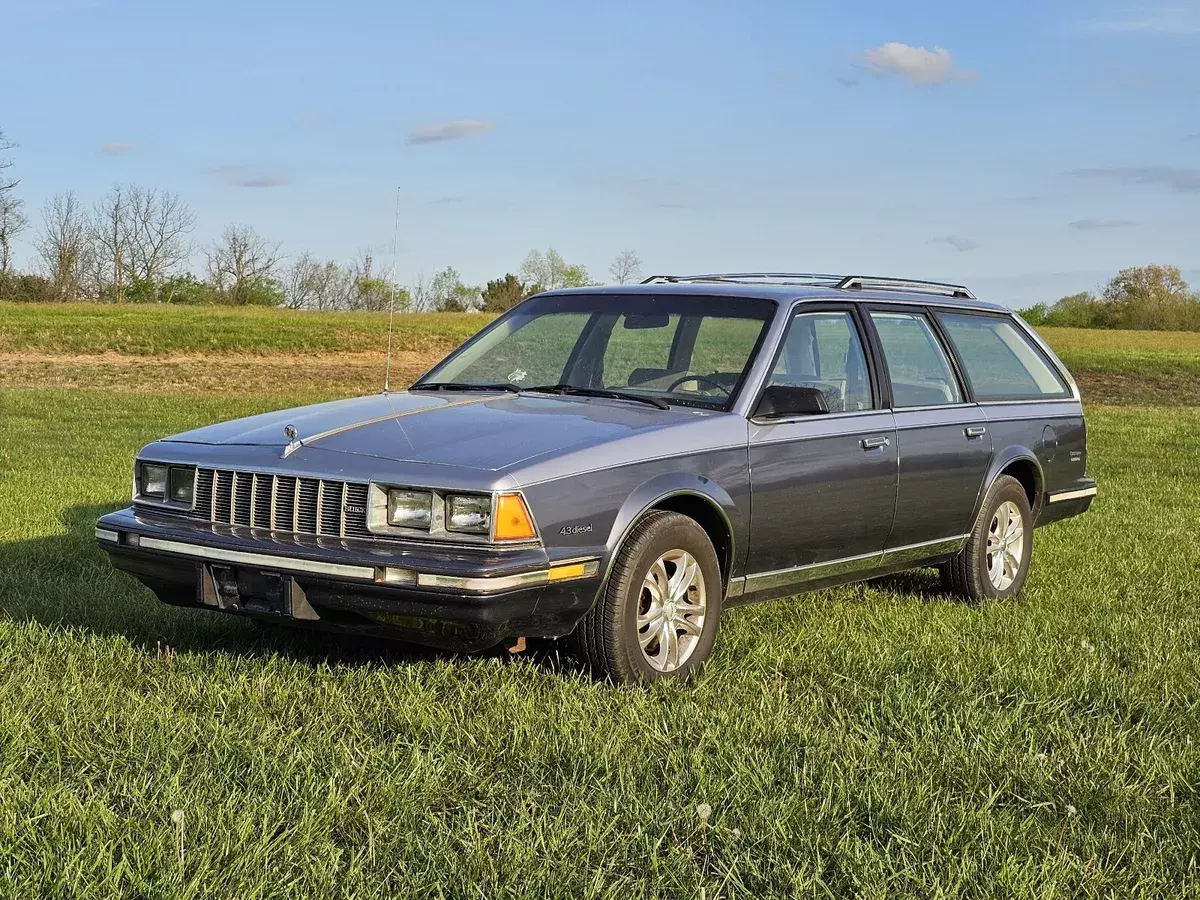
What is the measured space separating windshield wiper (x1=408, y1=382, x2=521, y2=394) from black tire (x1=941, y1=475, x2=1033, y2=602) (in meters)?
2.54

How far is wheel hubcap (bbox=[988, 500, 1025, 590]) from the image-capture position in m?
7.44

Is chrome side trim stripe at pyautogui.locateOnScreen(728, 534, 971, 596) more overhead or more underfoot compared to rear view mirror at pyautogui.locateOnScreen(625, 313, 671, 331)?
more underfoot

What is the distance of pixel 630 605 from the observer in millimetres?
5148

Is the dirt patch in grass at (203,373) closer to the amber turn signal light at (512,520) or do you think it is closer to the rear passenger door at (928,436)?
the rear passenger door at (928,436)

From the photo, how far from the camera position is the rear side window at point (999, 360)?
7.48 meters

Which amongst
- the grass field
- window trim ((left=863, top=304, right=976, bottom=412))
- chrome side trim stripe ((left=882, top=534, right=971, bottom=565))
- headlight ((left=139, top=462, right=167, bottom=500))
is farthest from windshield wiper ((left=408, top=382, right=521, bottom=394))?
chrome side trim stripe ((left=882, top=534, right=971, bottom=565))

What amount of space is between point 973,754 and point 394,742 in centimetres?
185

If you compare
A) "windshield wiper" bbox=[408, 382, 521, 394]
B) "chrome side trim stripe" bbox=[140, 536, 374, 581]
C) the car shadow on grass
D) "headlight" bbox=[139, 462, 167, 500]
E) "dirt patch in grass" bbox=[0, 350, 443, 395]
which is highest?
"windshield wiper" bbox=[408, 382, 521, 394]

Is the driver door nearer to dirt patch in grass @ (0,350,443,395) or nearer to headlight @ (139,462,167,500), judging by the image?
headlight @ (139,462,167,500)

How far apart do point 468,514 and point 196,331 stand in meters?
36.1

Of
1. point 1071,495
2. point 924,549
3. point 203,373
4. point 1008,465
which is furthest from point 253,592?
point 203,373

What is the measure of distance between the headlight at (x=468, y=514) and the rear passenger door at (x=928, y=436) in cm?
252

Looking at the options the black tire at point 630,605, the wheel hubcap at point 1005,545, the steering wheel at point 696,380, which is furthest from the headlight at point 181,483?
the wheel hubcap at point 1005,545

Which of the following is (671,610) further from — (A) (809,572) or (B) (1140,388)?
(B) (1140,388)
